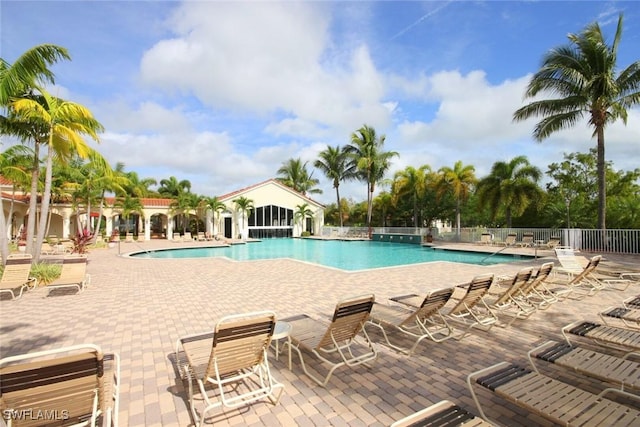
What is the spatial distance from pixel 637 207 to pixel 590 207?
20.5 ft

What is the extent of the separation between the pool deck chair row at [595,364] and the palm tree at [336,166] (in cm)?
3256

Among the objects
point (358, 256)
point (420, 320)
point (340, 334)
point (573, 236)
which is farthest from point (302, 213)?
point (340, 334)

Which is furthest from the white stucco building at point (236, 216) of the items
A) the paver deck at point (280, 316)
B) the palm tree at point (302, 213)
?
the paver deck at point (280, 316)

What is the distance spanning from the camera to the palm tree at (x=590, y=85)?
47.5 ft

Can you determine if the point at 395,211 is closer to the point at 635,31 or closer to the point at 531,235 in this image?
the point at 531,235

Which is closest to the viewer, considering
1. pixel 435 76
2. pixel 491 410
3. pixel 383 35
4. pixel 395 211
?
pixel 491 410

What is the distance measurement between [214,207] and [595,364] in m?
30.4

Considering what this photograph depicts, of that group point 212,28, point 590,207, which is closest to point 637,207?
point 590,207

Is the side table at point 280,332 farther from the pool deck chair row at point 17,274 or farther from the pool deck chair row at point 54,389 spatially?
the pool deck chair row at point 17,274

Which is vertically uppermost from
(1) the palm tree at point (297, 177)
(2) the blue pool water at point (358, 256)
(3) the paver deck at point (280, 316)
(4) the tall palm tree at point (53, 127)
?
(1) the palm tree at point (297, 177)

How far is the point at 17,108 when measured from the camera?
897cm

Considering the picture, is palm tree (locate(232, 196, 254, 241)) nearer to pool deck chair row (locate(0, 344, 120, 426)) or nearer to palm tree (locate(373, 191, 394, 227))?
palm tree (locate(373, 191, 394, 227))

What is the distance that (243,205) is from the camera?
106 feet

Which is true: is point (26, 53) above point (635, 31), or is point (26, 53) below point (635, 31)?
below
